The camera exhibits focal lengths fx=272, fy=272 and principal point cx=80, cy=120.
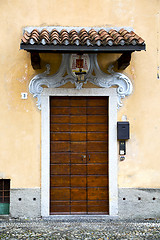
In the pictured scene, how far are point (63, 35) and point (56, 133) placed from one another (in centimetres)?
211

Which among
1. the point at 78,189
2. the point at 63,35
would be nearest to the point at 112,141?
the point at 78,189

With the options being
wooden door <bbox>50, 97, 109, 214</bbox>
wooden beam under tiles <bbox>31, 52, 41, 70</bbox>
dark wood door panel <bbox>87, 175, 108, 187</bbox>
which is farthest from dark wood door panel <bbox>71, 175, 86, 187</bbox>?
wooden beam under tiles <bbox>31, 52, 41, 70</bbox>

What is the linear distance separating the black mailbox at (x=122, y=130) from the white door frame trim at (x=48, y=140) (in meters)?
0.11

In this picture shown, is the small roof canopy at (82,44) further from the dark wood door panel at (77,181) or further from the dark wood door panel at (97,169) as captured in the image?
the dark wood door panel at (77,181)

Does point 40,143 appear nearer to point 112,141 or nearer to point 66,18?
point 112,141

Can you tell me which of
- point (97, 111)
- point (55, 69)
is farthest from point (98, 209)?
point (55, 69)

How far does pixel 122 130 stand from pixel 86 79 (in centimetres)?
137

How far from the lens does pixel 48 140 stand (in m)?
5.98

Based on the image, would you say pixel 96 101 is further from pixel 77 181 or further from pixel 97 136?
pixel 77 181

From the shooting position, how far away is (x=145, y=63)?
19.8ft

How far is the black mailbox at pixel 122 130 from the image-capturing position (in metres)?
5.93

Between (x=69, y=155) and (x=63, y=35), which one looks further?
(x=69, y=155)

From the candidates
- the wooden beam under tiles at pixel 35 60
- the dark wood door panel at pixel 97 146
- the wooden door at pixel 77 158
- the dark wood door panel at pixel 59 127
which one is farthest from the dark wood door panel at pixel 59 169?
the wooden beam under tiles at pixel 35 60

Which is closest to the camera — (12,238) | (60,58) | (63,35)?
(12,238)
